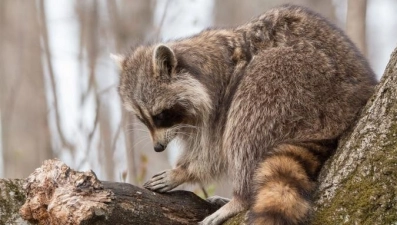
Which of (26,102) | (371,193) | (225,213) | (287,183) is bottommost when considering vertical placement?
(371,193)

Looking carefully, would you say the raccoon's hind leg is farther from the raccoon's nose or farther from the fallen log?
the raccoon's nose

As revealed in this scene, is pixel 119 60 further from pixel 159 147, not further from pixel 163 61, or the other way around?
pixel 159 147

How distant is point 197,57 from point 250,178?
1295mm

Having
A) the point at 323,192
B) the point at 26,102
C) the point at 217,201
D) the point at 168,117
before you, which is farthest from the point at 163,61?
the point at 26,102

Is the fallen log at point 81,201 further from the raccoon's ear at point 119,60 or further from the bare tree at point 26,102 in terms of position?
the bare tree at point 26,102

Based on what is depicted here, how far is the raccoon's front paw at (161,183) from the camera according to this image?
479 centimetres

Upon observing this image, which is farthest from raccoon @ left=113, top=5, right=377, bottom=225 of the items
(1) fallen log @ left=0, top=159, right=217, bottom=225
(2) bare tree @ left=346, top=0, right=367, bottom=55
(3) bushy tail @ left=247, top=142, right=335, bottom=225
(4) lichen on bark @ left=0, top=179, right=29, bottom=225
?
(2) bare tree @ left=346, top=0, right=367, bottom=55

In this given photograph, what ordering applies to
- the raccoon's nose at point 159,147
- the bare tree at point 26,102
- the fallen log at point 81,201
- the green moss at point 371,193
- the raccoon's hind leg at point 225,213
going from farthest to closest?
the bare tree at point 26,102 < the raccoon's nose at point 159,147 < the raccoon's hind leg at point 225,213 < the fallen log at point 81,201 < the green moss at point 371,193

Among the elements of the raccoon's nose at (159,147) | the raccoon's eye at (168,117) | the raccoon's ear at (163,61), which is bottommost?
the raccoon's nose at (159,147)

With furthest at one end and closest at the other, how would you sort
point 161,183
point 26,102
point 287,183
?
point 26,102, point 161,183, point 287,183

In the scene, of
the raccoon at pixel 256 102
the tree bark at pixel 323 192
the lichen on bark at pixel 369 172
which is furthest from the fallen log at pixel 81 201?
the lichen on bark at pixel 369 172

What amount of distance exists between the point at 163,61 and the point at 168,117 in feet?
1.38

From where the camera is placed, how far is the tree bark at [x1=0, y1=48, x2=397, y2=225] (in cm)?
356

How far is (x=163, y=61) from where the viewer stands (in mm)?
5340
